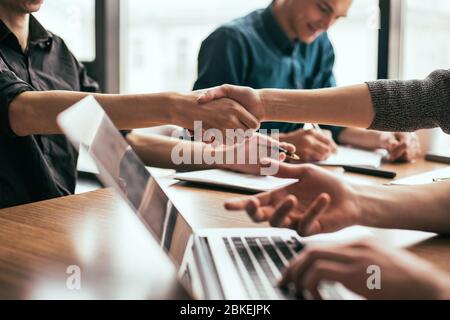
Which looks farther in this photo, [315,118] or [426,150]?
[426,150]

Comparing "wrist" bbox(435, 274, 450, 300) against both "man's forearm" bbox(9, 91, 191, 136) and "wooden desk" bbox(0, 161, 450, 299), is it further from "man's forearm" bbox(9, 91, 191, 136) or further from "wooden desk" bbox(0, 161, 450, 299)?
"man's forearm" bbox(9, 91, 191, 136)

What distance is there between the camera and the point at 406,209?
845 millimetres

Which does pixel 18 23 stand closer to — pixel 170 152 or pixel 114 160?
pixel 170 152

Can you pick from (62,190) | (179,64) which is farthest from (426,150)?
(179,64)

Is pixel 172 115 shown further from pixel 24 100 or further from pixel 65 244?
pixel 65 244

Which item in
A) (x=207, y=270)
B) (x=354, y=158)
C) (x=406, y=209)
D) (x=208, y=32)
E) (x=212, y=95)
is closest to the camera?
(x=207, y=270)

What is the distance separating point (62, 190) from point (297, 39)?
116cm

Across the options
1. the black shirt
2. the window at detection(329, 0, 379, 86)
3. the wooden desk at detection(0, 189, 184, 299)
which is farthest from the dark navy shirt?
the wooden desk at detection(0, 189, 184, 299)

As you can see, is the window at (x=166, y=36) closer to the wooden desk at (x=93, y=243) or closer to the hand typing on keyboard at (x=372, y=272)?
the wooden desk at (x=93, y=243)

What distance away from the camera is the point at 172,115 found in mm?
1116

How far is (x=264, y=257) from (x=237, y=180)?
49 cm

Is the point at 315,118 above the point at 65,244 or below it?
above

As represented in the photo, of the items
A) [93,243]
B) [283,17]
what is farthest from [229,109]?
[283,17]

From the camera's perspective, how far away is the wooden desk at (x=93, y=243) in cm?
63
